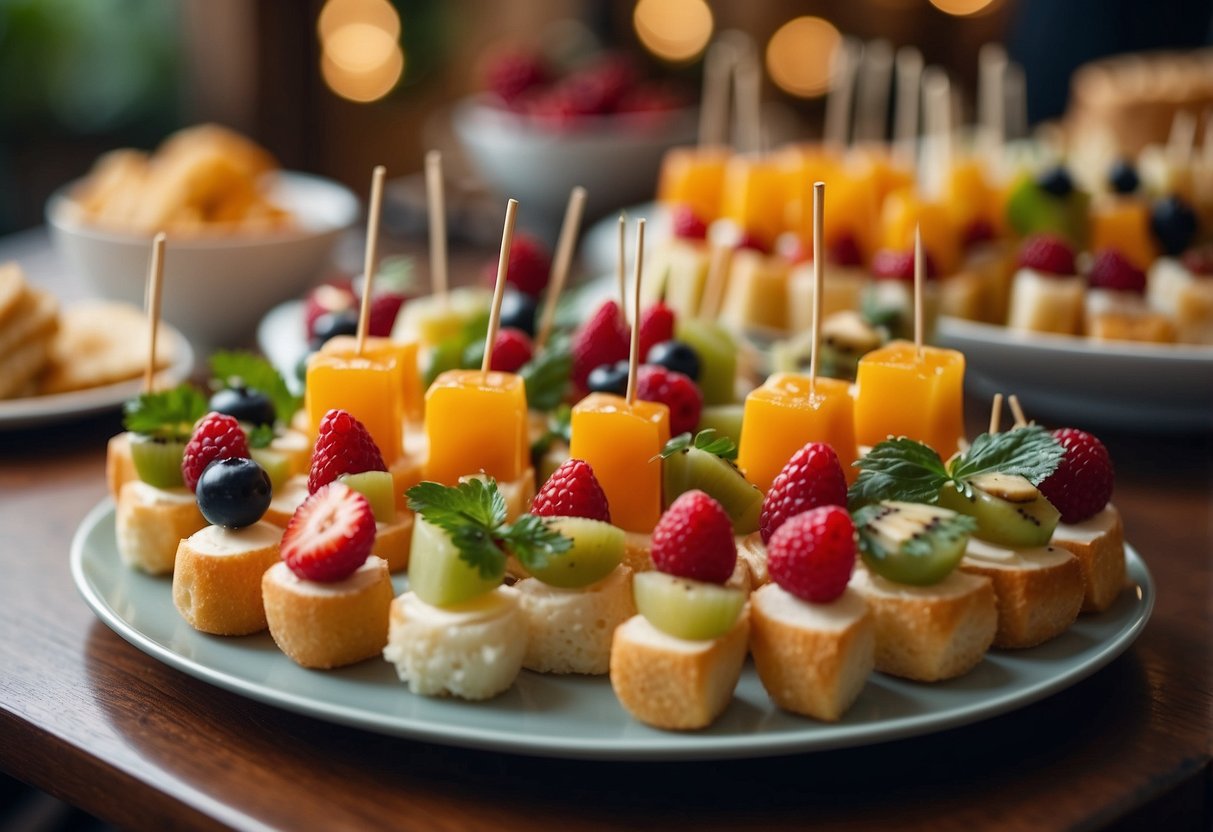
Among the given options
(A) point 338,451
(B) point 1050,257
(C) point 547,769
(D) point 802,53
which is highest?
(D) point 802,53

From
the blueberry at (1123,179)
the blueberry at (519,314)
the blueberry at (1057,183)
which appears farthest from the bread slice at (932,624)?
the blueberry at (1123,179)

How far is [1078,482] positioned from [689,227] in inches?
47.9

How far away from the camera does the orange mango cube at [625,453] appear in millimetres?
1425

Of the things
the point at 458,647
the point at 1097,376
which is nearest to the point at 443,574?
the point at 458,647

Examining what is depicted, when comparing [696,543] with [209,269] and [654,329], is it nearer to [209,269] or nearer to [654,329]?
[654,329]

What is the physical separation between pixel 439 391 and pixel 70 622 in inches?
18.5

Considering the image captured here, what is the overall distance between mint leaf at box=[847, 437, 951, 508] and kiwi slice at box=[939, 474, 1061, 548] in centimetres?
4

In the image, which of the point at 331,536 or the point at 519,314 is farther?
the point at 519,314

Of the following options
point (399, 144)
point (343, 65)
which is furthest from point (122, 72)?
point (399, 144)

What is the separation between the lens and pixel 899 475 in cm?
137

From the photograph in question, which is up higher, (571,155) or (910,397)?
(571,155)

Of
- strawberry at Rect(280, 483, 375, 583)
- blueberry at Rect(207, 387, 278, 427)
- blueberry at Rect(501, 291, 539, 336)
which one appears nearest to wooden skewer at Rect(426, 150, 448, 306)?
blueberry at Rect(501, 291, 539, 336)

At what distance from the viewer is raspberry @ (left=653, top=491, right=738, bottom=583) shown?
1210 mm

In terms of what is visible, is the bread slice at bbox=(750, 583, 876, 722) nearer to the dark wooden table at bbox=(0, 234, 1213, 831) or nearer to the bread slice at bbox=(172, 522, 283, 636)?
the dark wooden table at bbox=(0, 234, 1213, 831)
